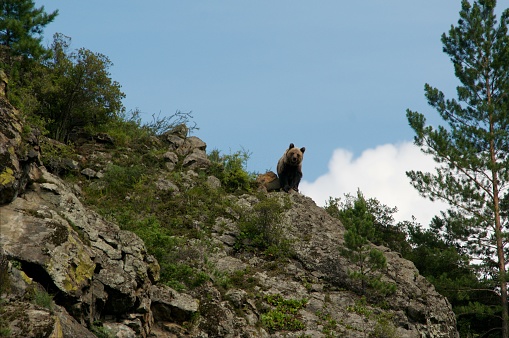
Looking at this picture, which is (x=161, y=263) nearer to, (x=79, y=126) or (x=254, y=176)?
(x=254, y=176)

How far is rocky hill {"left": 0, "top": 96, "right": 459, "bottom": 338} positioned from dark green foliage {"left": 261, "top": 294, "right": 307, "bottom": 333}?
4 cm

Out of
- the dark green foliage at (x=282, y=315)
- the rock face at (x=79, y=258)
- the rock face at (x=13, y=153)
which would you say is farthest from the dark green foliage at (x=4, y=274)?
the dark green foliage at (x=282, y=315)

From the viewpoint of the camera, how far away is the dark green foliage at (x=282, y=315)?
13.5 metres

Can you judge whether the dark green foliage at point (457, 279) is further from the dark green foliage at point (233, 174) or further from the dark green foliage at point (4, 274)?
the dark green foliage at point (4, 274)

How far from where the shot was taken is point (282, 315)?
45.5 feet

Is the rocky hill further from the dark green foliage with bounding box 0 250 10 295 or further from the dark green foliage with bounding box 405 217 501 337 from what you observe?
the dark green foliage with bounding box 405 217 501 337

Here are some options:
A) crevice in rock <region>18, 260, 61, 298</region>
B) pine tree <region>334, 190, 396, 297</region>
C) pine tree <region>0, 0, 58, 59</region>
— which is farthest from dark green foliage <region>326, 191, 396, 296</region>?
pine tree <region>0, 0, 58, 59</region>

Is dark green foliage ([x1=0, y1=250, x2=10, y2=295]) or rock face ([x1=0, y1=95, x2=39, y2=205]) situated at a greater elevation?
rock face ([x1=0, y1=95, x2=39, y2=205])

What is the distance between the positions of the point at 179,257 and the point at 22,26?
1232cm

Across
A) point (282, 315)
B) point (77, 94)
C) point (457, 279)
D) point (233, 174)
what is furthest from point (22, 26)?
point (457, 279)

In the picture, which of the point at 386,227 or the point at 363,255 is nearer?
the point at 363,255

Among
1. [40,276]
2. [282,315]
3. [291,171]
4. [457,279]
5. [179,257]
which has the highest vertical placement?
[291,171]

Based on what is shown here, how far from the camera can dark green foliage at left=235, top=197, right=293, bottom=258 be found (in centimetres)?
1684

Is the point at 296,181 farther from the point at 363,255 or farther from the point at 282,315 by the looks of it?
the point at 282,315
